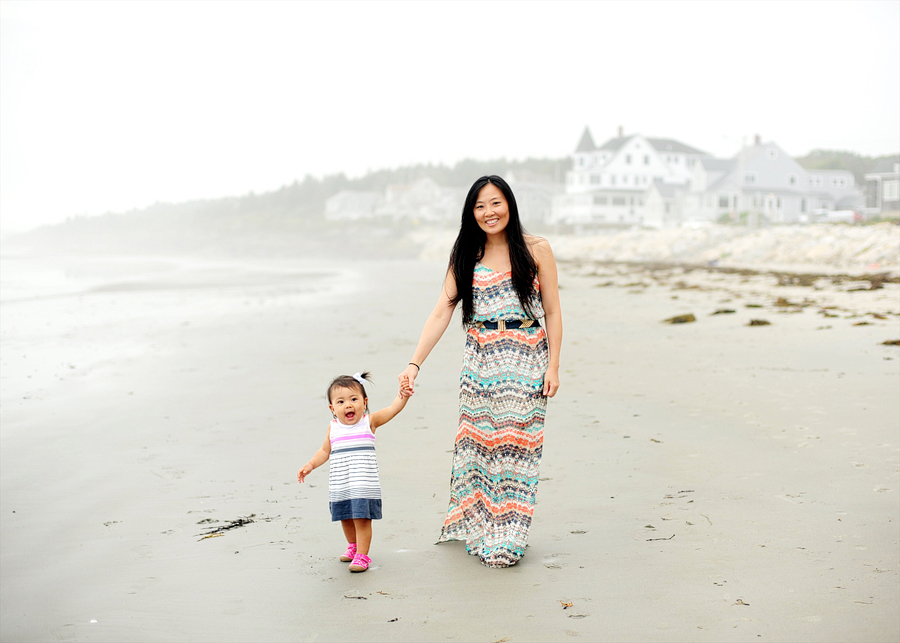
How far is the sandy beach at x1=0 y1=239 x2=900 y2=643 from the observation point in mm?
2885

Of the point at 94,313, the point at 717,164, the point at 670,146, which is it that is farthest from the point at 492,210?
the point at 670,146

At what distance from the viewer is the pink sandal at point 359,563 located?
329cm

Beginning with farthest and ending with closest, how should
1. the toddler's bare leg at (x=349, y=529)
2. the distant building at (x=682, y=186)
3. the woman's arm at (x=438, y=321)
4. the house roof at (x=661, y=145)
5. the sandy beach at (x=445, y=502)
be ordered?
the house roof at (x=661, y=145), the distant building at (x=682, y=186), the woman's arm at (x=438, y=321), the toddler's bare leg at (x=349, y=529), the sandy beach at (x=445, y=502)

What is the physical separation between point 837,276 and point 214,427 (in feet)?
58.4

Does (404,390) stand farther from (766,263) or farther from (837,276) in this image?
(766,263)

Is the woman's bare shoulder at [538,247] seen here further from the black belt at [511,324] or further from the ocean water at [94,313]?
the ocean water at [94,313]

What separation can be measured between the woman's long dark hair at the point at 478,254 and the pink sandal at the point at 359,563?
112cm

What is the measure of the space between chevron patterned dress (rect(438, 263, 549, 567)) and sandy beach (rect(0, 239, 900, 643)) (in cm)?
19

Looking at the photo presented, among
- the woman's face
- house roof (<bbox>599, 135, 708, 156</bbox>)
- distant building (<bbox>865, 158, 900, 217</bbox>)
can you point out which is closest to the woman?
the woman's face

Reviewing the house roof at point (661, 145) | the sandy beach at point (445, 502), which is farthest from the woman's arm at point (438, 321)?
the house roof at point (661, 145)

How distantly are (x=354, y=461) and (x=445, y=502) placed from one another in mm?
1086

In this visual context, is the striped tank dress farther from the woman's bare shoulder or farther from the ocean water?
the ocean water

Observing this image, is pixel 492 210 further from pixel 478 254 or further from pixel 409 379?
pixel 409 379

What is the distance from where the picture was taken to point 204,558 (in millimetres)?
3494
